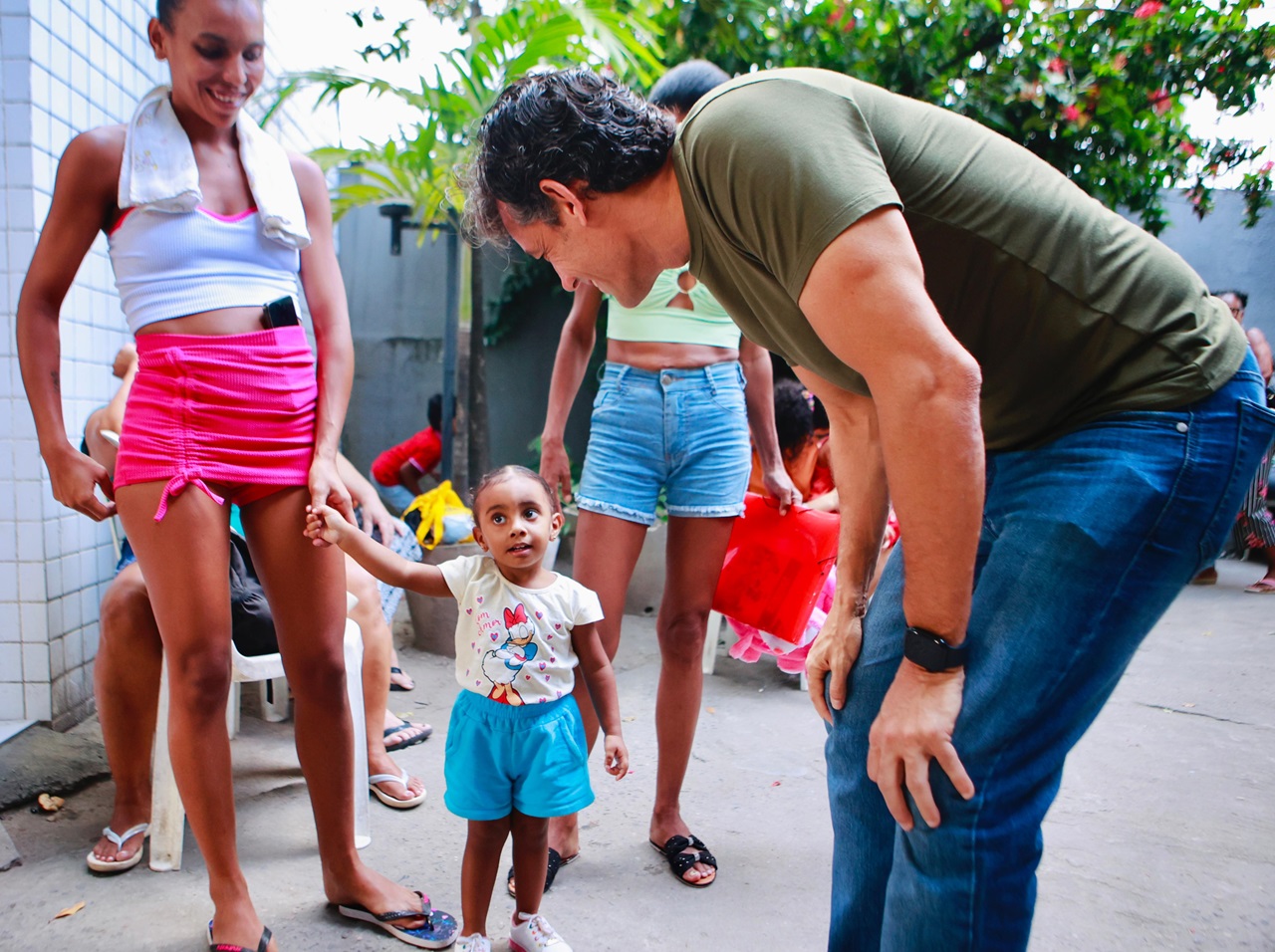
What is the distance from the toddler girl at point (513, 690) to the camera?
177cm

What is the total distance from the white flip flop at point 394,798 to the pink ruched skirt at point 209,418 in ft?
3.58

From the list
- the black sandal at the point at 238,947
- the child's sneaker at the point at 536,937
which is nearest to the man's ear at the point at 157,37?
the black sandal at the point at 238,947

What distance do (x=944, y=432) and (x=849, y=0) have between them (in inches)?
204

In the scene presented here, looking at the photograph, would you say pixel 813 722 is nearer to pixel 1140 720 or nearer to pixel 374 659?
pixel 1140 720

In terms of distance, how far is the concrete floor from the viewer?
Result: 1961 millimetres

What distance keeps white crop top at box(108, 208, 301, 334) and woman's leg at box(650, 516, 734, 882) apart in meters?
1.15

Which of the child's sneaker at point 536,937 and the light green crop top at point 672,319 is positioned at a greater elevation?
the light green crop top at point 672,319

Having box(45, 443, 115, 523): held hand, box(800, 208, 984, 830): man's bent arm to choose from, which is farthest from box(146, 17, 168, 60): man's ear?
box(800, 208, 984, 830): man's bent arm

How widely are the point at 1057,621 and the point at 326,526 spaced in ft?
4.14

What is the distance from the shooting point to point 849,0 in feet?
17.4

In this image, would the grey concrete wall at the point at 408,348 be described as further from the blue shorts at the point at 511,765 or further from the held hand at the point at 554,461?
the blue shorts at the point at 511,765

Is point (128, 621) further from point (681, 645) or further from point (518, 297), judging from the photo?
point (518, 297)

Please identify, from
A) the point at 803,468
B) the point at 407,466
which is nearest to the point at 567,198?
the point at 803,468

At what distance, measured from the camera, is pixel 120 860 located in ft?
6.99
